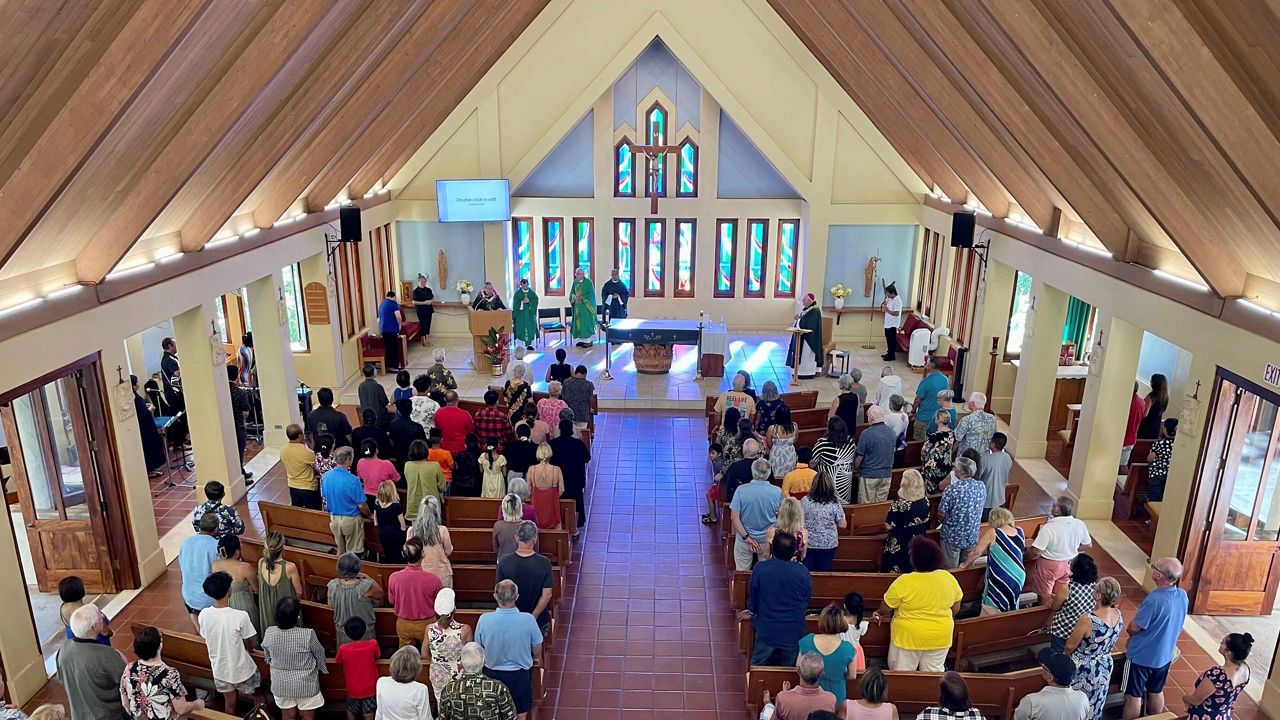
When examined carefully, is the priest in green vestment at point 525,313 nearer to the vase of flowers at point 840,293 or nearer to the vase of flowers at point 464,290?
the vase of flowers at point 464,290

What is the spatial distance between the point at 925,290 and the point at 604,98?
789cm

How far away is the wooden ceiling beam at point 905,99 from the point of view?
11.4m

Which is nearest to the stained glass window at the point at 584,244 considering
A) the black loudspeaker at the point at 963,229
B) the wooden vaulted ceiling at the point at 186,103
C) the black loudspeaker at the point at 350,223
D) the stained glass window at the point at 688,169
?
the stained glass window at the point at 688,169

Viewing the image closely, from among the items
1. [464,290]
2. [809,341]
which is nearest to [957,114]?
[809,341]

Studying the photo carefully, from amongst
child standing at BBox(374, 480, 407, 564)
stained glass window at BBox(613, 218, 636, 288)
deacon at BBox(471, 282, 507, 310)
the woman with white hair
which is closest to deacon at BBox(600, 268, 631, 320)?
stained glass window at BBox(613, 218, 636, 288)

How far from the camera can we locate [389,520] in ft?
25.5

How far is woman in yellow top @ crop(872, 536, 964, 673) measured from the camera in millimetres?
6051

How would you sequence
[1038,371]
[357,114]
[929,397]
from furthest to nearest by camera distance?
1. [1038,371]
2. [357,114]
3. [929,397]

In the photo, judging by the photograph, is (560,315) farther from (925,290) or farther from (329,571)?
(329,571)

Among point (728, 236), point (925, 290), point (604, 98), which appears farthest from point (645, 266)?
point (925, 290)

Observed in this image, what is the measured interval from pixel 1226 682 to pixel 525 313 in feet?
43.5

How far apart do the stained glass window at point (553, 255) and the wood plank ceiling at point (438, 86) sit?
6.57 metres

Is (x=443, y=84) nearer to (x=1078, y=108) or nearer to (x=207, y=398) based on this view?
(x=207, y=398)

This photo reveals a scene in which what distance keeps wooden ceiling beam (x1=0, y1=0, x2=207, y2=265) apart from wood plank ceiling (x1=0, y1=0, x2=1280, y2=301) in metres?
0.01
